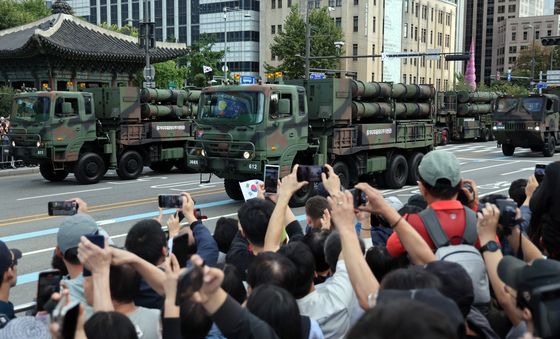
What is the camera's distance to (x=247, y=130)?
13.5m

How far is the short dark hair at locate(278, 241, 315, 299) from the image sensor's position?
337 cm

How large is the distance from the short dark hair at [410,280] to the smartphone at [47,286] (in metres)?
1.70

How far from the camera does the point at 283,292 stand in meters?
2.83

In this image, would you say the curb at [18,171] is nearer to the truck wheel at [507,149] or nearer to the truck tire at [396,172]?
the truck tire at [396,172]

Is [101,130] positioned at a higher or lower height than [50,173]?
higher

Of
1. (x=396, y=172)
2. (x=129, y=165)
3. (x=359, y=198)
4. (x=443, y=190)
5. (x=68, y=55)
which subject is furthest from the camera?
(x=68, y=55)

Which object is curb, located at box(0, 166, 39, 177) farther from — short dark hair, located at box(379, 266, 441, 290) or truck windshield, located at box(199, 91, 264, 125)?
short dark hair, located at box(379, 266, 441, 290)

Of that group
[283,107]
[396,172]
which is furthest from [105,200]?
[396,172]

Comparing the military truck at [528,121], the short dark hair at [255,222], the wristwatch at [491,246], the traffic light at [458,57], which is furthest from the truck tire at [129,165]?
the traffic light at [458,57]

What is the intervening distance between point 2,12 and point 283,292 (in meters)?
46.5

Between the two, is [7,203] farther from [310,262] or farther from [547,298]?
[547,298]

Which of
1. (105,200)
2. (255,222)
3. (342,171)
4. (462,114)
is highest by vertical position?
(255,222)

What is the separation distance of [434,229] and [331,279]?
0.65m

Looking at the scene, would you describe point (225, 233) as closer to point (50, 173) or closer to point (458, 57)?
point (50, 173)
